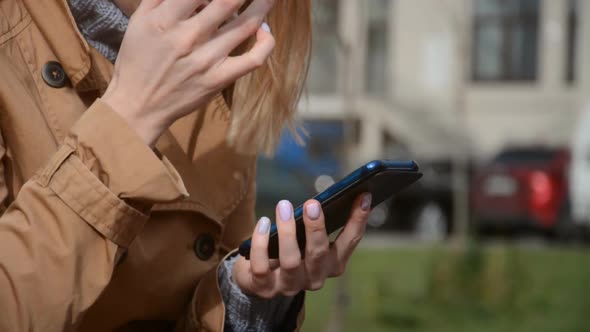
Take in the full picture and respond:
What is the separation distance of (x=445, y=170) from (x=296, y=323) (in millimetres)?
15001

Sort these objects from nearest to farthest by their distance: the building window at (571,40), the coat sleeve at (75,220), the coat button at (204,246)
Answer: the coat sleeve at (75,220)
the coat button at (204,246)
the building window at (571,40)

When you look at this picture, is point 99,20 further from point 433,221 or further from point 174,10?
point 433,221

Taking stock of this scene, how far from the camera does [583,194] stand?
1493cm

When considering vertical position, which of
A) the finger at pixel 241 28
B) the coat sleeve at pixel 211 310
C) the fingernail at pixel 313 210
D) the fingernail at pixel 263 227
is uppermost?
the finger at pixel 241 28

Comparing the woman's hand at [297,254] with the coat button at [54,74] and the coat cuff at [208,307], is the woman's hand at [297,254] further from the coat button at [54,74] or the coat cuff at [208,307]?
the coat button at [54,74]

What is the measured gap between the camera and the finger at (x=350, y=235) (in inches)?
68.3

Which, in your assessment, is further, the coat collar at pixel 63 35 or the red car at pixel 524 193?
the red car at pixel 524 193

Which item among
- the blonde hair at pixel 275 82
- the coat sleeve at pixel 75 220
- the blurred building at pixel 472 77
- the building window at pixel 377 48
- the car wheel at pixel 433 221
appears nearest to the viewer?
the coat sleeve at pixel 75 220

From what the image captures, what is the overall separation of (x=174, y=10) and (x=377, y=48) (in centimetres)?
2405

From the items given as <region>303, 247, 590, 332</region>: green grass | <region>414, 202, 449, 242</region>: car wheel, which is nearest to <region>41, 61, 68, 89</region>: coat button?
<region>303, 247, 590, 332</region>: green grass

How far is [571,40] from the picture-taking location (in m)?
24.1

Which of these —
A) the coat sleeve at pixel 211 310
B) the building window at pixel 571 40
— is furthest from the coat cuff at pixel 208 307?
the building window at pixel 571 40

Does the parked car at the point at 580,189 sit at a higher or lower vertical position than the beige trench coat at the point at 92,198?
lower

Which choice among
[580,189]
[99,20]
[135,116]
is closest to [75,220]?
[135,116]
